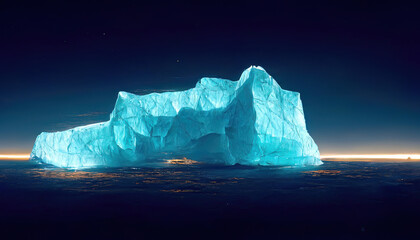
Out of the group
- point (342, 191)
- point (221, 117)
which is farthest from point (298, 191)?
point (221, 117)

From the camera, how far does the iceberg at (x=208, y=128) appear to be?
21531 mm

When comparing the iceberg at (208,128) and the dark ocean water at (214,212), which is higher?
the iceberg at (208,128)

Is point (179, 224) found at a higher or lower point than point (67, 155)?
lower

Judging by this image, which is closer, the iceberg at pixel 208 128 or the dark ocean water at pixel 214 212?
the dark ocean water at pixel 214 212

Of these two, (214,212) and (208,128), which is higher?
(208,128)

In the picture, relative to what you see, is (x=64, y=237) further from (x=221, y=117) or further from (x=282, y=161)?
(x=282, y=161)

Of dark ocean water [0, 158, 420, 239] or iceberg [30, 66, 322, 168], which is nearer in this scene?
dark ocean water [0, 158, 420, 239]

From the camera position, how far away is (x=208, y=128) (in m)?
22.9

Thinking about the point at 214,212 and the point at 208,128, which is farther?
the point at 208,128

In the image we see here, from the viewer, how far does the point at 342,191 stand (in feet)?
41.9

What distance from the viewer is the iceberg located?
848 inches

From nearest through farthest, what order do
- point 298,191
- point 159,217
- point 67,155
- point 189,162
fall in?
point 159,217
point 298,191
point 67,155
point 189,162

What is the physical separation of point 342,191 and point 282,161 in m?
10.4

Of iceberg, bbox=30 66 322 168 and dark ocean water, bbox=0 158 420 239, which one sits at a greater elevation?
iceberg, bbox=30 66 322 168
